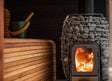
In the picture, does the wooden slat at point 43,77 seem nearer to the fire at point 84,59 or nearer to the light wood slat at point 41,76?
the light wood slat at point 41,76

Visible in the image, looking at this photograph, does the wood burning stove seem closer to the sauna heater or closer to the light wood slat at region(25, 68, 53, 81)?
the sauna heater

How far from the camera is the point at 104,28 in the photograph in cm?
249

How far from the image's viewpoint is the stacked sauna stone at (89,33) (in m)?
2.44

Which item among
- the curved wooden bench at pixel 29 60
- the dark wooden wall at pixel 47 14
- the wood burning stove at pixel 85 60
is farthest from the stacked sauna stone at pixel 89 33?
the dark wooden wall at pixel 47 14

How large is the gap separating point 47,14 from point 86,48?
114 centimetres

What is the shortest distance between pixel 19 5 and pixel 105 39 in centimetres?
161

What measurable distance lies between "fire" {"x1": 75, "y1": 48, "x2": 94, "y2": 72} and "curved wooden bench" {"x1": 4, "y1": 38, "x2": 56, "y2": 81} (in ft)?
1.61

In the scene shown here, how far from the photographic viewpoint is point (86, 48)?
238 cm

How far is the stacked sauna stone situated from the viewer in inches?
96.0

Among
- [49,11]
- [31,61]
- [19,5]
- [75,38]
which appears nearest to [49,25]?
[49,11]

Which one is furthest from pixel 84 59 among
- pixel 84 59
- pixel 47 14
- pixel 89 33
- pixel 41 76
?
pixel 47 14

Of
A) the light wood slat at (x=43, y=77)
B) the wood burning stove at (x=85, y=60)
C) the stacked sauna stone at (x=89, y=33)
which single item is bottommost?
the light wood slat at (x=43, y=77)

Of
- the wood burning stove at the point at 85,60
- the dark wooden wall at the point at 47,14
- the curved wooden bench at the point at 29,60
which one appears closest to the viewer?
the curved wooden bench at the point at 29,60

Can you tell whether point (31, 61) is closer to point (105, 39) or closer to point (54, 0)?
point (105, 39)
